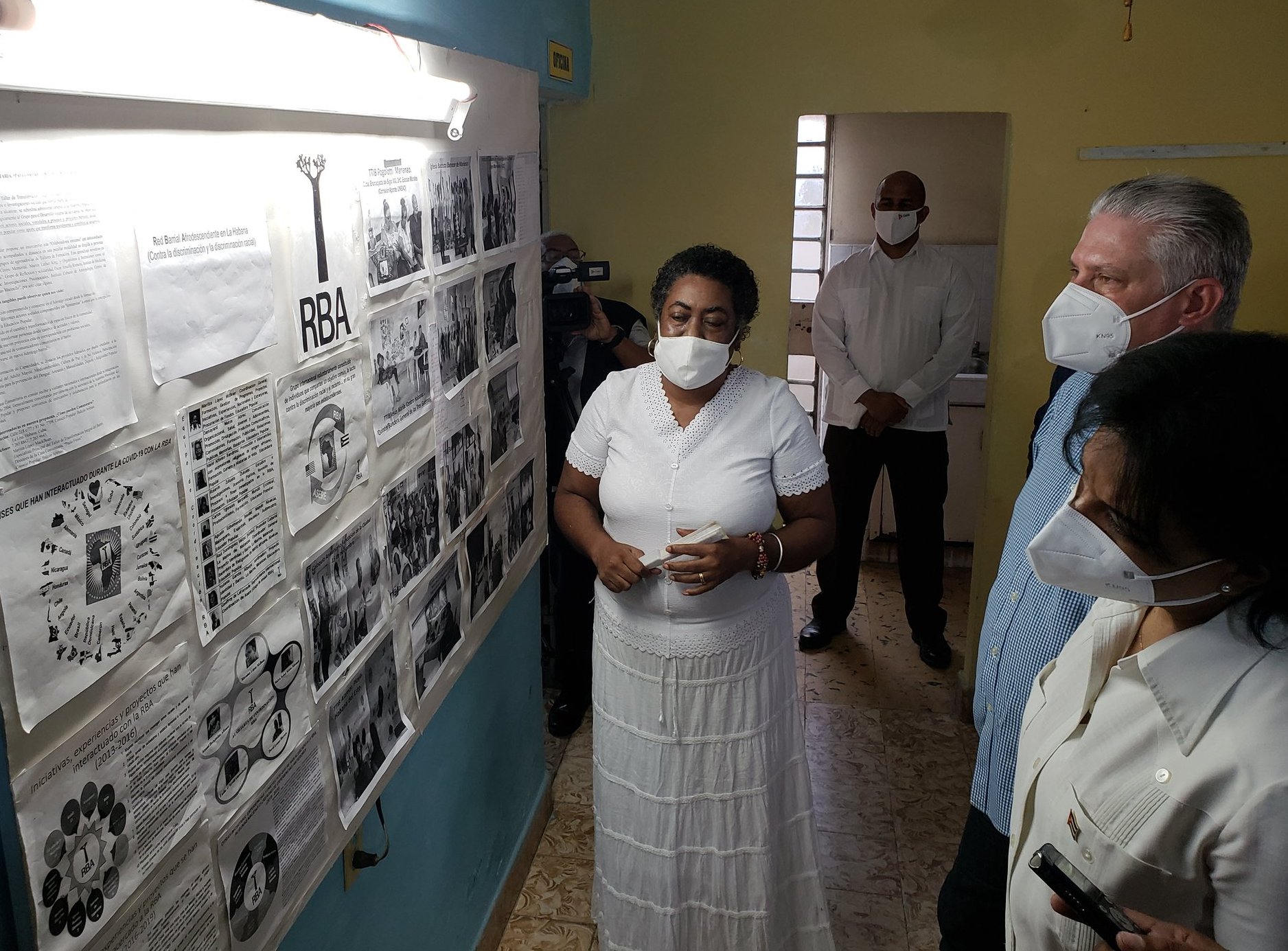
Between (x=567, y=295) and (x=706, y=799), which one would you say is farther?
(x=567, y=295)

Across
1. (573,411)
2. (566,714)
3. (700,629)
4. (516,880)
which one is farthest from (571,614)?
(700,629)

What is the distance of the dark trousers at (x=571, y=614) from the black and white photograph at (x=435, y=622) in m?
1.44

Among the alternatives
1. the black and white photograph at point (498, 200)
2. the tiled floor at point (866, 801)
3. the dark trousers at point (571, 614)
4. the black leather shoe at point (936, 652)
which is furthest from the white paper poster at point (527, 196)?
the black leather shoe at point (936, 652)

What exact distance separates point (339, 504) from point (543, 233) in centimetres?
229

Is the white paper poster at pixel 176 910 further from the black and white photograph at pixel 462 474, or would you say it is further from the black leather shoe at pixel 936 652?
the black leather shoe at pixel 936 652

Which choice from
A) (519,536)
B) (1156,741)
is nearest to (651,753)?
(519,536)

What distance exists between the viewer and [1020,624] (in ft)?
5.61

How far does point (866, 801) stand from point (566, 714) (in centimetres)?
106

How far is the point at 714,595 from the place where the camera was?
2016 mm

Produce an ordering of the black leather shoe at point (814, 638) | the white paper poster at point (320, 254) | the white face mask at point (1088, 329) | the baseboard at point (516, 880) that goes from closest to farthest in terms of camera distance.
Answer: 1. the white paper poster at point (320, 254)
2. the white face mask at point (1088, 329)
3. the baseboard at point (516, 880)
4. the black leather shoe at point (814, 638)

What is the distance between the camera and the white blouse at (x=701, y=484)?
2.01 metres

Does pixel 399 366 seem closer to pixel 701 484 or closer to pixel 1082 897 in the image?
pixel 701 484

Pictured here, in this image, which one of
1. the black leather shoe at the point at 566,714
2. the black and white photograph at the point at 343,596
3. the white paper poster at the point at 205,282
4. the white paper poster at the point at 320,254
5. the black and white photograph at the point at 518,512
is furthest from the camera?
the black leather shoe at the point at 566,714

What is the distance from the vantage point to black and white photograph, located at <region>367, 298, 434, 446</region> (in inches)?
59.4
